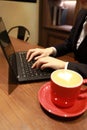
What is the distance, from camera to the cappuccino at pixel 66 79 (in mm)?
549

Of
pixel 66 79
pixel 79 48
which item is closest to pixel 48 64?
pixel 66 79

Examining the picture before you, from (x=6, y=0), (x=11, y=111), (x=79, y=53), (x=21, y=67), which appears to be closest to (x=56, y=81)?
(x=11, y=111)

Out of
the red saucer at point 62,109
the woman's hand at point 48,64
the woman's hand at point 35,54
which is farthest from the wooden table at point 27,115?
the woman's hand at point 35,54

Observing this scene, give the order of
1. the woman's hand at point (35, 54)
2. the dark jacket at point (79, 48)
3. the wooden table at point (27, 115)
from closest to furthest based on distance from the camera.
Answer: the wooden table at point (27, 115)
the woman's hand at point (35, 54)
the dark jacket at point (79, 48)

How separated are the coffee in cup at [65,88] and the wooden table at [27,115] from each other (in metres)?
0.05

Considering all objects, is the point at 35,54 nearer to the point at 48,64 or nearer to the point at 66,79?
the point at 48,64

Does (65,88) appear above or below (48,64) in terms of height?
above

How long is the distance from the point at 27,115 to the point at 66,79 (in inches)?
6.8

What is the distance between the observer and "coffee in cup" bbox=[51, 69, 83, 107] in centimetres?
54

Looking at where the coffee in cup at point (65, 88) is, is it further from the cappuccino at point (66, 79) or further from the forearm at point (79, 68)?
the forearm at point (79, 68)

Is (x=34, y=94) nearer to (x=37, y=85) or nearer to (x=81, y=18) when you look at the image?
(x=37, y=85)

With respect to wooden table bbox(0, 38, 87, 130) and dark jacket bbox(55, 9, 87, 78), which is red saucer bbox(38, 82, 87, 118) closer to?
wooden table bbox(0, 38, 87, 130)

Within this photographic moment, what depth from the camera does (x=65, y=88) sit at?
53 cm

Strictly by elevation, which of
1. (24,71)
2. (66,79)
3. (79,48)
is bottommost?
(79,48)
